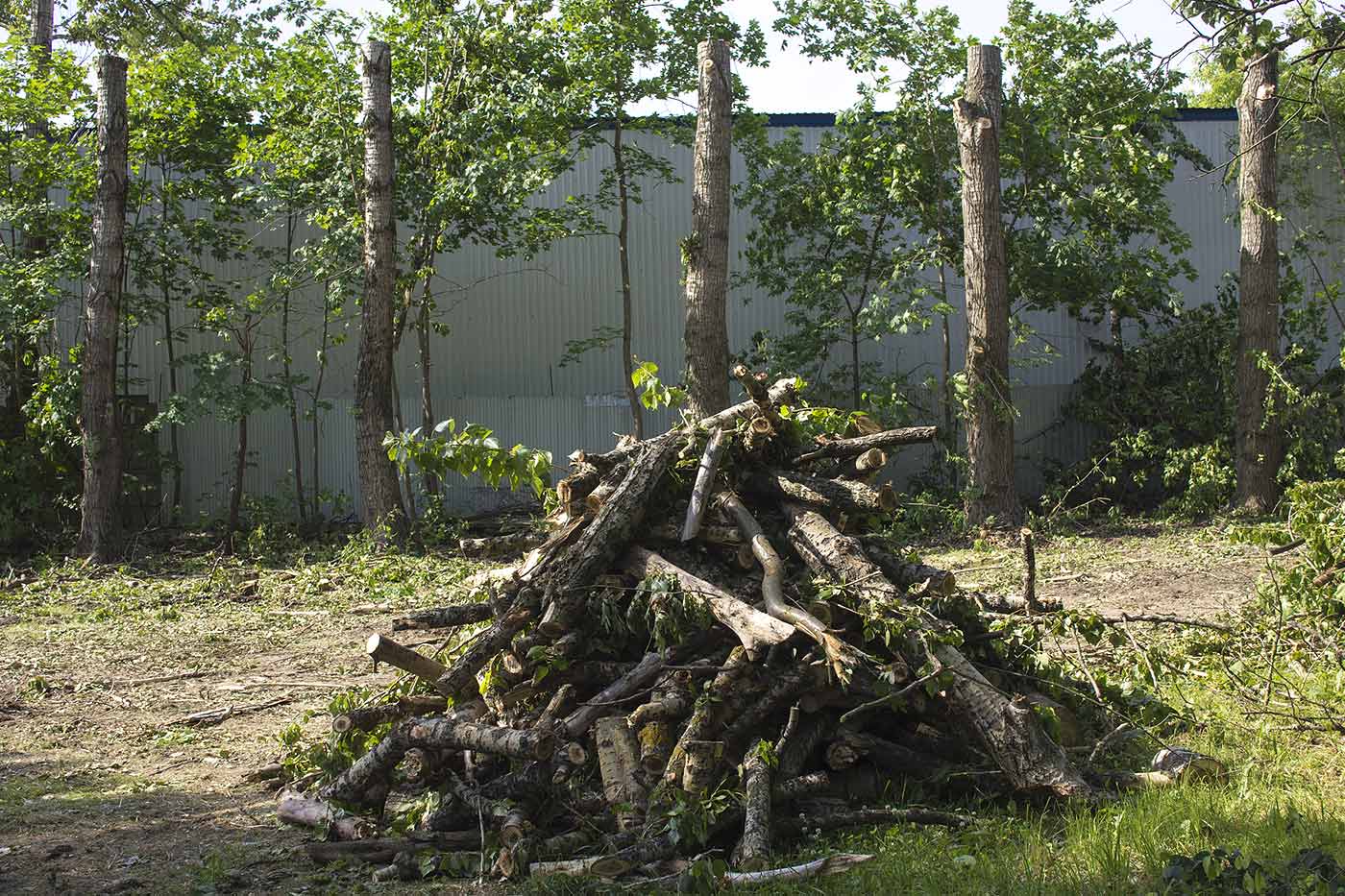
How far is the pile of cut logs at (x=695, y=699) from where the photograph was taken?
5.01 m

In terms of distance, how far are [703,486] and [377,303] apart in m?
10.1

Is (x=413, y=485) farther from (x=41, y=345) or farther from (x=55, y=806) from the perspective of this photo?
(x=55, y=806)

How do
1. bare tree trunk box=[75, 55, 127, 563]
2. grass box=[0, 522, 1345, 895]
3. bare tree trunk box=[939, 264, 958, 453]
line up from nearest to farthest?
grass box=[0, 522, 1345, 895] → bare tree trunk box=[75, 55, 127, 563] → bare tree trunk box=[939, 264, 958, 453]

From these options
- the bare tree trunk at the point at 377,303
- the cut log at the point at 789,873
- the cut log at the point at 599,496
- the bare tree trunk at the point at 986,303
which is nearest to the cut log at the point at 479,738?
the cut log at the point at 789,873

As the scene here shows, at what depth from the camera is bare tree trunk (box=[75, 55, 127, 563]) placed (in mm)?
15047

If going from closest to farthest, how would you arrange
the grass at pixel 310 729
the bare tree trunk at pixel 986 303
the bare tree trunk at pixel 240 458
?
the grass at pixel 310 729, the bare tree trunk at pixel 986 303, the bare tree trunk at pixel 240 458

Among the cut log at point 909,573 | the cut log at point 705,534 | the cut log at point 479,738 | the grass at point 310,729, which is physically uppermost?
the cut log at point 705,534

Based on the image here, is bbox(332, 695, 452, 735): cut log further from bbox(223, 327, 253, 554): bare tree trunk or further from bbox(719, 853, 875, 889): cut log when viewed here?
bbox(223, 327, 253, 554): bare tree trunk

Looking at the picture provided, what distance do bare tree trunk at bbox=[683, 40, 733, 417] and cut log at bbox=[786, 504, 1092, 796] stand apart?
9131mm

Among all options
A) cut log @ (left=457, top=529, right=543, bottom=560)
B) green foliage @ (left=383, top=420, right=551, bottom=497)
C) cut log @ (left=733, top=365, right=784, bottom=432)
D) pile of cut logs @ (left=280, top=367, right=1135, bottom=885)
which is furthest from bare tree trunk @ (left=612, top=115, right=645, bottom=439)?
pile of cut logs @ (left=280, top=367, right=1135, bottom=885)

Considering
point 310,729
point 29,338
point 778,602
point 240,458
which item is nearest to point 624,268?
point 240,458

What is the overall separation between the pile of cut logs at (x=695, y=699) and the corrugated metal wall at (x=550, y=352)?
1212cm

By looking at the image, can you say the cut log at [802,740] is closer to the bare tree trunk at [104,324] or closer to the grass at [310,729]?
the grass at [310,729]

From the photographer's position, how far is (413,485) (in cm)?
1783
